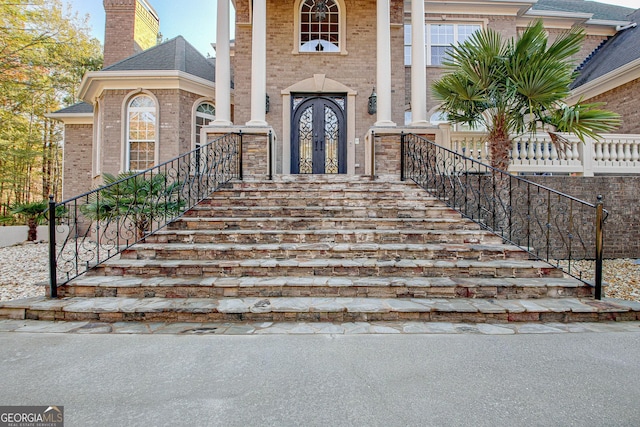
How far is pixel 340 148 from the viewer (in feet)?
32.5

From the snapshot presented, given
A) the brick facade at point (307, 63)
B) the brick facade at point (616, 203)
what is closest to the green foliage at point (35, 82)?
the brick facade at point (307, 63)

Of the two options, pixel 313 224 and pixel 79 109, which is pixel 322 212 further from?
pixel 79 109

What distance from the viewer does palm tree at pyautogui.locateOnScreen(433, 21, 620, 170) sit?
5.74 meters

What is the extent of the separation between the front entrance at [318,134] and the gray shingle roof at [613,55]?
7.25 metres

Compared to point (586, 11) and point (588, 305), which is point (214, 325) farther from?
point (586, 11)

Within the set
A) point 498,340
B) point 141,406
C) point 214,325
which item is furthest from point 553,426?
point 214,325

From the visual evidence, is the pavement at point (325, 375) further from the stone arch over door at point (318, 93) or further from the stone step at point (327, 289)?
the stone arch over door at point (318, 93)

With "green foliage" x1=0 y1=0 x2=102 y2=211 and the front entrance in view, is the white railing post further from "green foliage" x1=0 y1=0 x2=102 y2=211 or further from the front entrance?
"green foliage" x1=0 y1=0 x2=102 y2=211

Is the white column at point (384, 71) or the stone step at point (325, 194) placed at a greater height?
the white column at point (384, 71)

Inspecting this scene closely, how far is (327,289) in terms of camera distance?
387cm

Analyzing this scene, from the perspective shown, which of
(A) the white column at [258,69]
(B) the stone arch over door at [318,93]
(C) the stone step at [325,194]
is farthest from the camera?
(B) the stone arch over door at [318,93]

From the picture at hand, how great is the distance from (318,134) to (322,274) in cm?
656

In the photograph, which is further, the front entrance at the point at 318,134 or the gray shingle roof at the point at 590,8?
the gray shingle roof at the point at 590,8

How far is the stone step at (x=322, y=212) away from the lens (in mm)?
5676
